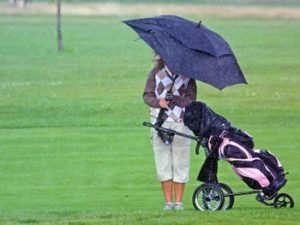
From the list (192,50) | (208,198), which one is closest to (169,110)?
(192,50)

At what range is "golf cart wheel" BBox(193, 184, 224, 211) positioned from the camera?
1208cm

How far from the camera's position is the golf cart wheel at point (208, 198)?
12078 millimetres

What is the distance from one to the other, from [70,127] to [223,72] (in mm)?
11400

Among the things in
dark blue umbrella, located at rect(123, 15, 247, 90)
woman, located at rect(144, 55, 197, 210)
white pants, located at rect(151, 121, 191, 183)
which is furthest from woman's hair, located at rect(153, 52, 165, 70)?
white pants, located at rect(151, 121, 191, 183)

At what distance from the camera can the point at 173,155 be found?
490 inches

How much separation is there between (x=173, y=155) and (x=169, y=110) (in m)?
0.46

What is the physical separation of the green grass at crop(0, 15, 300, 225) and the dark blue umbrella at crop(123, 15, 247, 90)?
1.35 m

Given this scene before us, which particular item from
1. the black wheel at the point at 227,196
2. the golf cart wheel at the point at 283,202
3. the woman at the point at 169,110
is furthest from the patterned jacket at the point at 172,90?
the golf cart wheel at the point at 283,202

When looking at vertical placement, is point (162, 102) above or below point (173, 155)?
above

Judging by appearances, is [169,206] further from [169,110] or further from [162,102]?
[162,102]

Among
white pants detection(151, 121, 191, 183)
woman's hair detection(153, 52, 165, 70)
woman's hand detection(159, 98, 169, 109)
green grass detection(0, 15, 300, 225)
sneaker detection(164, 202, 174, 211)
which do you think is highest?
woman's hair detection(153, 52, 165, 70)

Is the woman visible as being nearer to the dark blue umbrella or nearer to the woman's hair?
the woman's hair

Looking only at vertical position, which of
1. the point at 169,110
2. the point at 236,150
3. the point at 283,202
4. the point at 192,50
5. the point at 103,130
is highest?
the point at 192,50

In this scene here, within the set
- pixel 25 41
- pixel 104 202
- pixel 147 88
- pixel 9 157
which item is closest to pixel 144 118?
pixel 9 157
